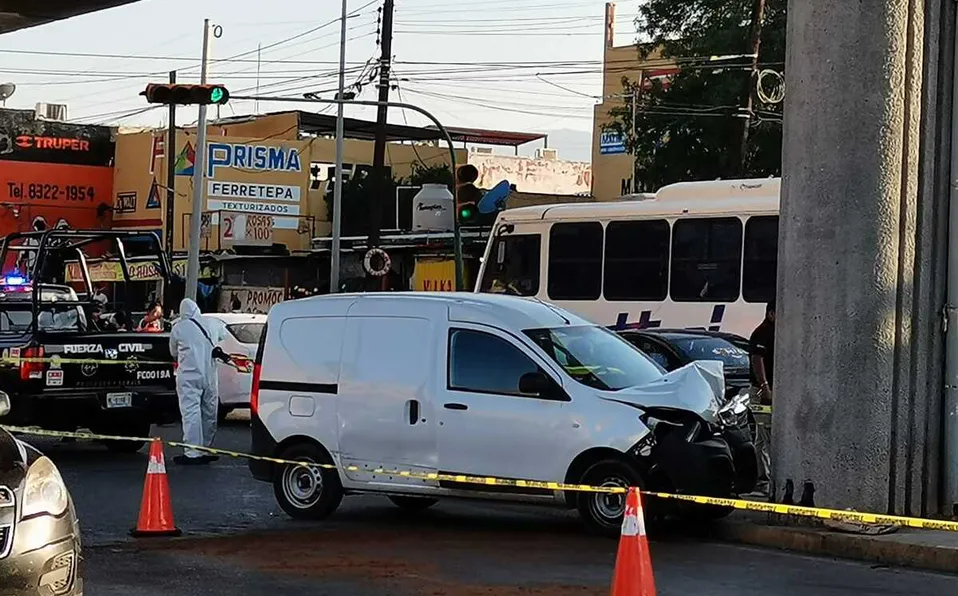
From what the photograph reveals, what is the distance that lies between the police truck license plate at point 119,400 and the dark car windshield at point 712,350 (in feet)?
20.7

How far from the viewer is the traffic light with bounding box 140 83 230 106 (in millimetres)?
22641

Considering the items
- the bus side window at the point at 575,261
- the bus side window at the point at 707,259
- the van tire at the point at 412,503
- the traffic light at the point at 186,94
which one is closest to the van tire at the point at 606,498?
the van tire at the point at 412,503

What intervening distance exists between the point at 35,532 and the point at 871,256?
731 cm

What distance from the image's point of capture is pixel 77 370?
16.0 metres

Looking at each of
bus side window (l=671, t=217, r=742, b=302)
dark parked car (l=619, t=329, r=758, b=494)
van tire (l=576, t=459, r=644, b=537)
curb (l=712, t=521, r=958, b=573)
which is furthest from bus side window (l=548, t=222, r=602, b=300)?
van tire (l=576, t=459, r=644, b=537)

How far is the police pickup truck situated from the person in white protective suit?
741 mm

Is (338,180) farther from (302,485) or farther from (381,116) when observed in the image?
(302,485)

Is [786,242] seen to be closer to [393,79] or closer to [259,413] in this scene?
[259,413]

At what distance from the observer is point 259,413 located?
1238cm

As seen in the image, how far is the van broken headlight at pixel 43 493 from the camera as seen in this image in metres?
6.38

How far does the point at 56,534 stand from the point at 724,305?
16.4m

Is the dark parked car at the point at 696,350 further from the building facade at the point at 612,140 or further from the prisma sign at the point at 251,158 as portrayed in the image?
the building facade at the point at 612,140

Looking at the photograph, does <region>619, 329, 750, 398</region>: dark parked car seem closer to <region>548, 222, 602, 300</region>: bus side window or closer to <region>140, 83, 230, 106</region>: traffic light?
<region>548, 222, 602, 300</region>: bus side window

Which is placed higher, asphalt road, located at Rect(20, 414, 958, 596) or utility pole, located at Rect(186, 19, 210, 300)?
utility pole, located at Rect(186, 19, 210, 300)
